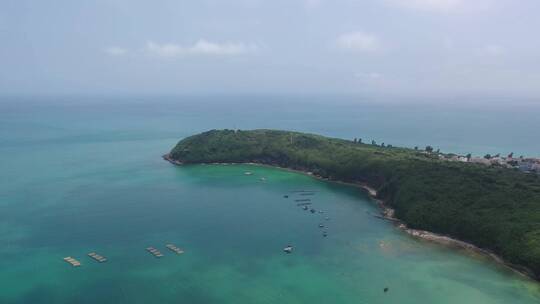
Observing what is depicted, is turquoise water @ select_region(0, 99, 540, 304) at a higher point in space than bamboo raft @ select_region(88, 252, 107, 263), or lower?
higher

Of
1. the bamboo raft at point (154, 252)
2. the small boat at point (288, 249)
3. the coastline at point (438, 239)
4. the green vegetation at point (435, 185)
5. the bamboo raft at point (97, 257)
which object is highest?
the green vegetation at point (435, 185)

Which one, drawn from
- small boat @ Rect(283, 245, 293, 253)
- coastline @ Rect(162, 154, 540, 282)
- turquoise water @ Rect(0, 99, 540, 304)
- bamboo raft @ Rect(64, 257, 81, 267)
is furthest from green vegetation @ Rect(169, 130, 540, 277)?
Result: bamboo raft @ Rect(64, 257, 81, 267)

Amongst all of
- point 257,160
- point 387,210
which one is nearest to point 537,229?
point 387,210

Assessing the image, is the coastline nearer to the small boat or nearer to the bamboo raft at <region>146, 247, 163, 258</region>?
the small boat

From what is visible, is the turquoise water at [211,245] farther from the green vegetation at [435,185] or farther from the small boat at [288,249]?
the green vegetation at [435,185]

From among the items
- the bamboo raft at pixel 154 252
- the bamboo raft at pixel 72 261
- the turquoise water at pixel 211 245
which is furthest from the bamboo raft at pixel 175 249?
the bamboo raft at pixel 72 261

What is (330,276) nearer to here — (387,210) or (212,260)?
(212,260)

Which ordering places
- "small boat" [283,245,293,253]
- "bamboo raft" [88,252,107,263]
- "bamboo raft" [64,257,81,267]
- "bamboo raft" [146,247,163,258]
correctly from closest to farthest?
"bamboo raft" [64,257,81,267]
"bamboo raft" [88,252,107,263]
"bamboo raft" [146,247,163,258]
"small boat" [283,245,293,253]

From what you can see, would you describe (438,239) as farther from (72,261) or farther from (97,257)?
(72,261)

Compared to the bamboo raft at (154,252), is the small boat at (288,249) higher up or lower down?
higher up
